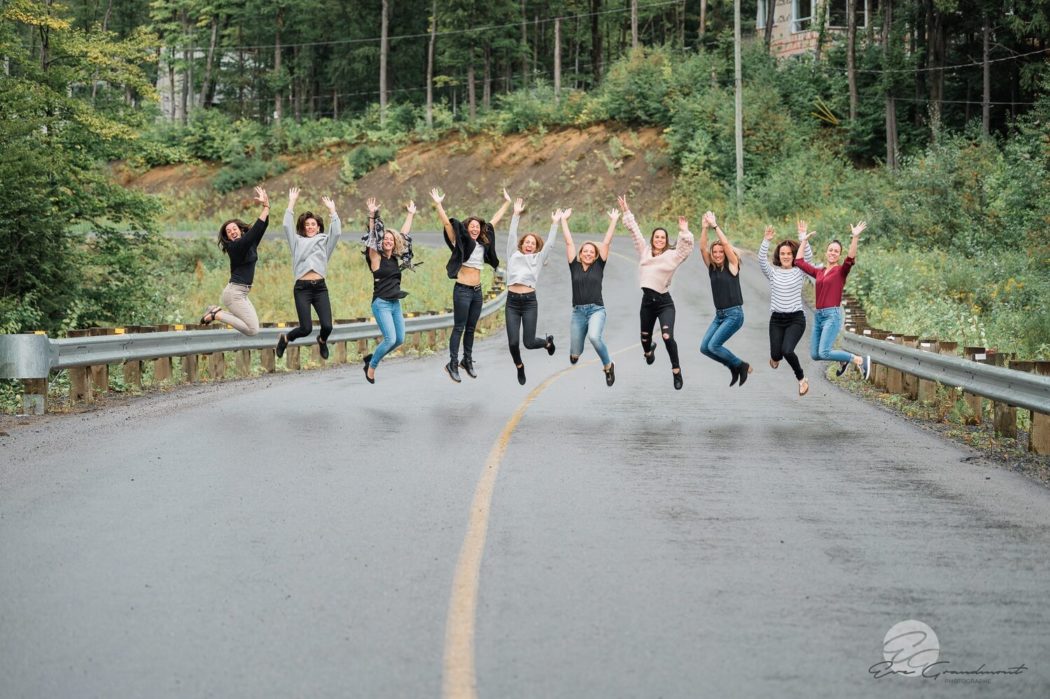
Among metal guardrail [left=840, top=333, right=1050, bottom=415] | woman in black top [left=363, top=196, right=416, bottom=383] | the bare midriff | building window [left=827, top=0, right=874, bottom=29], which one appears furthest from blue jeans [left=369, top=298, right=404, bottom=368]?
building window [left=827, top=0, right=874, bottom=29]

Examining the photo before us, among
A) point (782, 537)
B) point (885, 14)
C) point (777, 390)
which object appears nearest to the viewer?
point (782, 537)

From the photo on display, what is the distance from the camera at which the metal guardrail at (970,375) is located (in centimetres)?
1182

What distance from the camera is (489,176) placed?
→ 2884 inches

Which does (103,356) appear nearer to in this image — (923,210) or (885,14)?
(923,210)

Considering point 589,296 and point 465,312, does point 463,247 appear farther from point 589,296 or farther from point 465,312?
point 589,296

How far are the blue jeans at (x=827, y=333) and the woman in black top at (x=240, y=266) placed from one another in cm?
724

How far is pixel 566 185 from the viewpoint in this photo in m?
69.8

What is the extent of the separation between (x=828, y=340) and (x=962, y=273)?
16415 mm

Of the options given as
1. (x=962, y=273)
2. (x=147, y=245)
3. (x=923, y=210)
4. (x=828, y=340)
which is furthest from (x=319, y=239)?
(x=923, y=210)

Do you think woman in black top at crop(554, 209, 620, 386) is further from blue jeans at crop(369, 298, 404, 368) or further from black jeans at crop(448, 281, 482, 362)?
blue jeans at crop(369, 298, 404, 368)

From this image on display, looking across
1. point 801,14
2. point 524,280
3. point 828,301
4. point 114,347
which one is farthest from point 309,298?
point 801,14

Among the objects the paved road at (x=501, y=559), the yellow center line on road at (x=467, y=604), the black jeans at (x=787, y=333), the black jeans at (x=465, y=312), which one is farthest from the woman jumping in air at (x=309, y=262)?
the yellow center line on road at (x=467, y=604)

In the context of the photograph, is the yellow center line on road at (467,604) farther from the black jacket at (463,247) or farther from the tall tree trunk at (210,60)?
the tall tree trunk at (210,60)

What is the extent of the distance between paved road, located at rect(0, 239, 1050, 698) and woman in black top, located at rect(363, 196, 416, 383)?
310 centimetres
